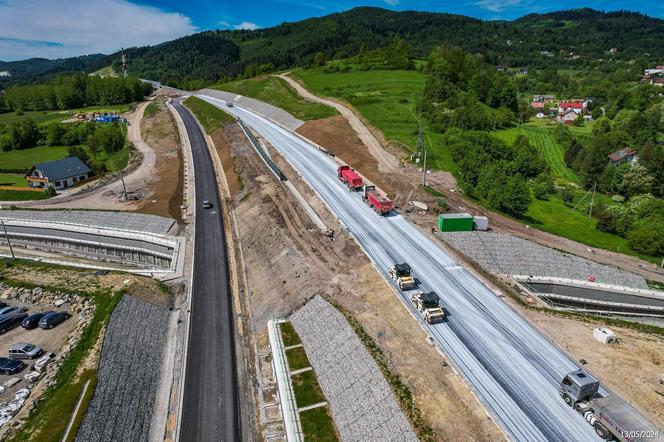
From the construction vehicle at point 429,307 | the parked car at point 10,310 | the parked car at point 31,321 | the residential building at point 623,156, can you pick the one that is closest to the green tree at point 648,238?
the construction vehicle at point 429,307

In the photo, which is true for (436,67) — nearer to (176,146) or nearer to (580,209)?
(580,209)

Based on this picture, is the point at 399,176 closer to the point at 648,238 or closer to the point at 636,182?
the point at 648,238

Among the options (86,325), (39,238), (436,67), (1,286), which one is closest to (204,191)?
(39,238)

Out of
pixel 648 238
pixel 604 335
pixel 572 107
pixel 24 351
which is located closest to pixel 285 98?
pixel 648 238

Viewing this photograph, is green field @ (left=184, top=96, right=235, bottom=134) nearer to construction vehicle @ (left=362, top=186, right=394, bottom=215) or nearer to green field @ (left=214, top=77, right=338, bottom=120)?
green field @ (left=214, top=77, right=338, bottom=120)

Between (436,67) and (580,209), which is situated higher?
(436,67)
